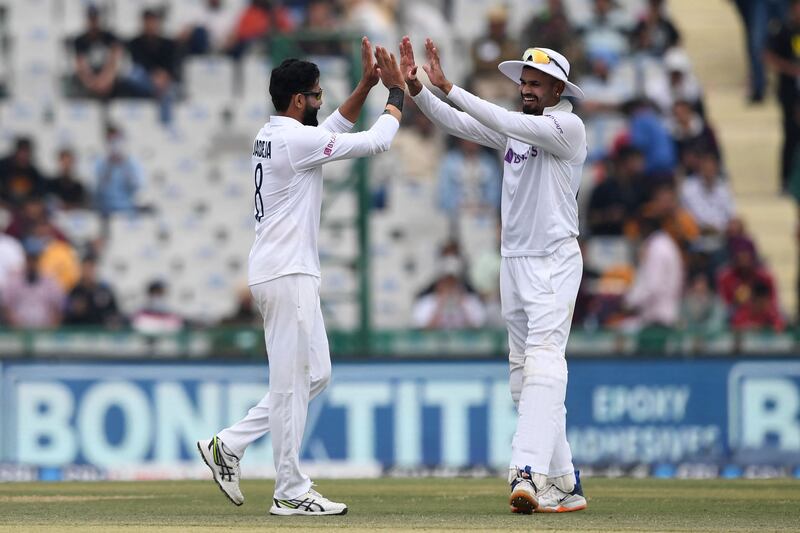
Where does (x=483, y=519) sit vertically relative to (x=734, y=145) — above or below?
below

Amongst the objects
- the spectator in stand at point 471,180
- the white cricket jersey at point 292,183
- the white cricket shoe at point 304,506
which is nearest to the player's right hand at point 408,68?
the white cricket jersey at point 292,183

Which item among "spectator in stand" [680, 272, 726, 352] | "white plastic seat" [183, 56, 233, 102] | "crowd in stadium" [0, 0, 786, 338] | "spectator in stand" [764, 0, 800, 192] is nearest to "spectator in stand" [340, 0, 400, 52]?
"crowd in stadium" [0, 0, 786, 338]

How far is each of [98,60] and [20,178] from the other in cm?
216

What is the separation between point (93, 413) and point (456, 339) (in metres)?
3.00

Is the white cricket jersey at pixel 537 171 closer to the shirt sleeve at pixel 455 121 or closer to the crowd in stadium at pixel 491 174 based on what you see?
the shirt sleeve at pixel 455 121

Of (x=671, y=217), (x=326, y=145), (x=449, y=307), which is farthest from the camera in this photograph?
(x=671, y=217)

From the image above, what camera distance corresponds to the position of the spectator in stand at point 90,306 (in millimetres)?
15602

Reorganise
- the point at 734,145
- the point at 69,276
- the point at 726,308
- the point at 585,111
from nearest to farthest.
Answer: the point at 726,308, the point at 69,276, the point at 585,111, the point at 734,145

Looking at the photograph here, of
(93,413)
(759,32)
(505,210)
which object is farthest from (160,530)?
(759,32)

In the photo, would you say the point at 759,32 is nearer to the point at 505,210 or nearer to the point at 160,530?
the point at 505,210

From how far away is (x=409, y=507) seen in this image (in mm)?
9406

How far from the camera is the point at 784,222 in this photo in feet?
61.3

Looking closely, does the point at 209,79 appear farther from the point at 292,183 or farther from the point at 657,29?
the point at 292,183

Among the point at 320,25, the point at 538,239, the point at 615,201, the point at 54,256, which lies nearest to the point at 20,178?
the point at 54,256
